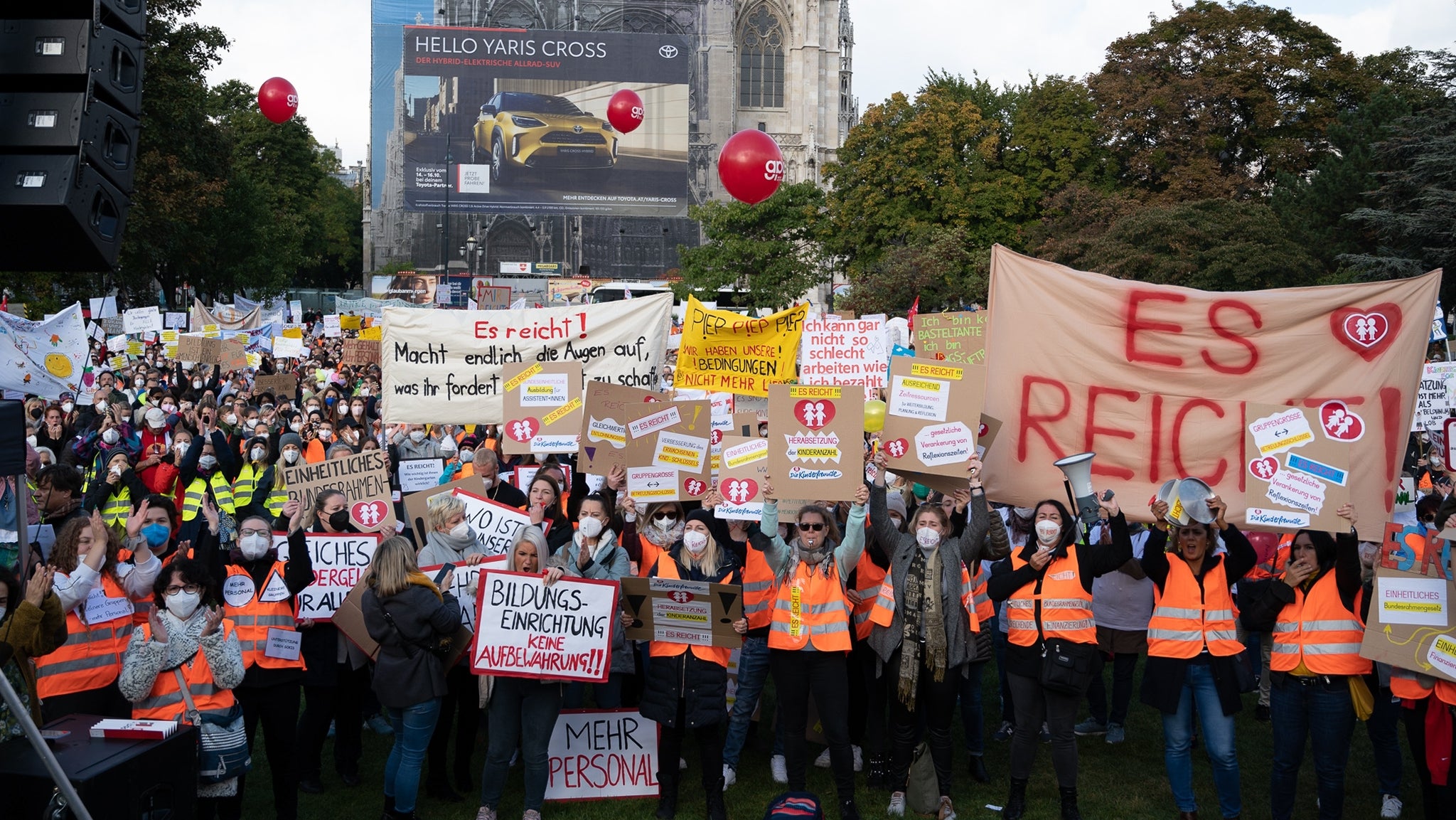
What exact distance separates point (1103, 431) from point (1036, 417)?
15.8 inches

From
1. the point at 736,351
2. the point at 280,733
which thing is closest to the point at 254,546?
the point at 280,733

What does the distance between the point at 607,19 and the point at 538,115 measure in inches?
331

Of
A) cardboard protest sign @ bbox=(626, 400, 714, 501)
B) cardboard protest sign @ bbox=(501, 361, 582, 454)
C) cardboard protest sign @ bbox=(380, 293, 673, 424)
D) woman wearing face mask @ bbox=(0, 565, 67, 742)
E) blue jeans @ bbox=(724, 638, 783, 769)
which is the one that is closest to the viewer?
woman wearing face mask @ bbox=(0, 565, 67, 742)

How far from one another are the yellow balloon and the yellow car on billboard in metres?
62.5

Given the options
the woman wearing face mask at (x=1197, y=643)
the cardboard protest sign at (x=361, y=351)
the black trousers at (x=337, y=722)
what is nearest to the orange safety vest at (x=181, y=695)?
the black trousers at (x=337, y=722)

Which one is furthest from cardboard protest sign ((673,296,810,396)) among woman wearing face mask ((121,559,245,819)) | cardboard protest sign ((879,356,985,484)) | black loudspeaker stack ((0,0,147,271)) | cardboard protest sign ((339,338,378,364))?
cardboard protest sign ((339,338,378,364))

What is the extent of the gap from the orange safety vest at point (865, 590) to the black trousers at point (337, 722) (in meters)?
3.00

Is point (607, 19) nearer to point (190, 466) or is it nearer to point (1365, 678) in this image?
point (190, 466)

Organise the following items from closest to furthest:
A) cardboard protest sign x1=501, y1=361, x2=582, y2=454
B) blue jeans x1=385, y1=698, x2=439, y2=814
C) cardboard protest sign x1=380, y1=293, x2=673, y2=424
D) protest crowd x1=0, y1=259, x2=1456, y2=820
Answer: protest crowd x1=0, y1=259, x2=1456, y2=820, blue jeans x1=385, y1=698, x2=439, y2=814, cardboard protest sign x1=501, y1=361, x2=582, y2=454, cardboard protest sign x1=380, y1=293, x2=673, y2=424

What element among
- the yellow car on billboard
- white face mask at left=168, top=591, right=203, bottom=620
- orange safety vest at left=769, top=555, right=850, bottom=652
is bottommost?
orange safety vest at left=769, top=555, right=850, bottom=652

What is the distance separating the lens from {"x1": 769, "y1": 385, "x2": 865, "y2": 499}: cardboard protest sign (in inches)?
270

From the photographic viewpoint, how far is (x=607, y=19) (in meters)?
74.0

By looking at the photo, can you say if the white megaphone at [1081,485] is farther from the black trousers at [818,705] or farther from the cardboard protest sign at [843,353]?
the cardboard protest sign at [843,353]

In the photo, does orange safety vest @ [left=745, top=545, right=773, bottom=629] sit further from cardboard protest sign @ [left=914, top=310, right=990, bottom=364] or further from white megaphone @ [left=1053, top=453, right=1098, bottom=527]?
cardboard protest sign @ [left=914, top=310, right=990, bottom=364]
